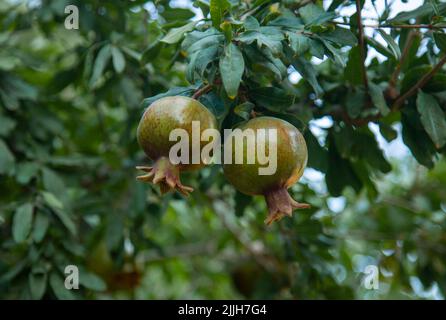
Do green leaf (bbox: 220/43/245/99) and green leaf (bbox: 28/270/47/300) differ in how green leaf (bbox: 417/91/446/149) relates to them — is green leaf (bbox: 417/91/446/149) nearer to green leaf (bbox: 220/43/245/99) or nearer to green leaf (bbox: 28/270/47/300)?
green leaf (bbox: 220/43/245/99)

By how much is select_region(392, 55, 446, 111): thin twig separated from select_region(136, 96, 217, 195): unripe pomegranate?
33.8 inches

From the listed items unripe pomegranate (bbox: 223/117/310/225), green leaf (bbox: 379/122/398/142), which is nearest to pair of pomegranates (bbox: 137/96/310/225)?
unripe pomegranate (bbox: 223/117/310/225)

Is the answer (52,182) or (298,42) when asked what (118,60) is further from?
(298,42)

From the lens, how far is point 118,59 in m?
2.40

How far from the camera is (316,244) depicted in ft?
8.79

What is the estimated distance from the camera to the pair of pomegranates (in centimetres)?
145

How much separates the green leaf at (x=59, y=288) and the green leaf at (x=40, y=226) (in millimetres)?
169

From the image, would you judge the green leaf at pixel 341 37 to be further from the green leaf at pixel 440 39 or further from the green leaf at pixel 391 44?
the green leaf at pixel 440 39

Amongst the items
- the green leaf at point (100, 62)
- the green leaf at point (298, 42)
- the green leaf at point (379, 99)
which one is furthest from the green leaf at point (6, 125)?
the green leaf at point (379, 99)

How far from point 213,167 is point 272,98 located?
2.14 feet

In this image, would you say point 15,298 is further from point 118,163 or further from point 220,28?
point 220,28

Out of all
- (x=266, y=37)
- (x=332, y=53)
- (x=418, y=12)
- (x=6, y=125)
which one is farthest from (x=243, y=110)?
(x=6, y=125)
